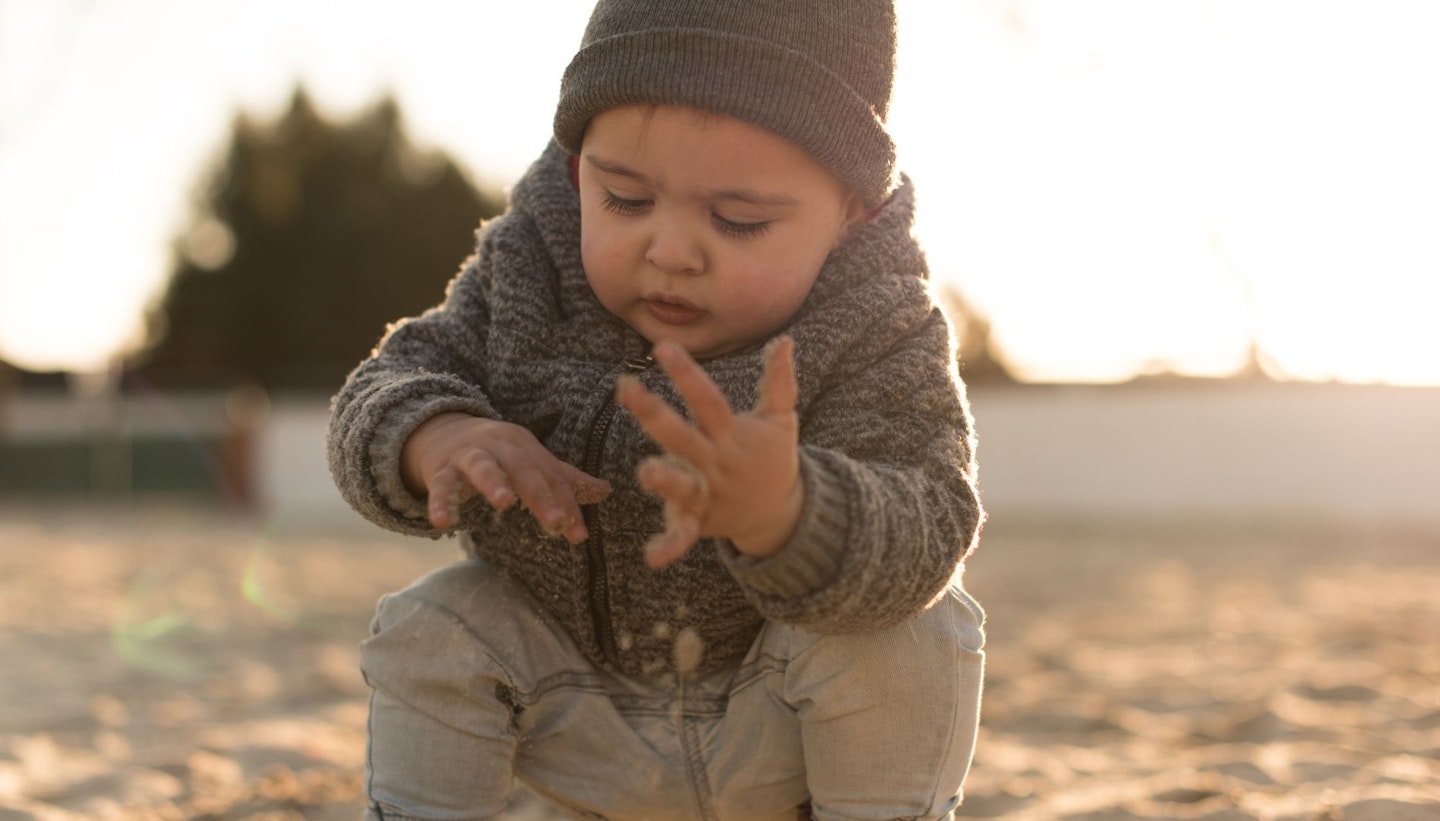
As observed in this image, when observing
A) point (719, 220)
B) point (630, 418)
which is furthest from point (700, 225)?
point (630, 418)

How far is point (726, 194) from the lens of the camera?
1.76 metres

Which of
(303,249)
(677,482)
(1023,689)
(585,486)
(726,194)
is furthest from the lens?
(303,249)

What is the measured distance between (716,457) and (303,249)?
27.7 meters

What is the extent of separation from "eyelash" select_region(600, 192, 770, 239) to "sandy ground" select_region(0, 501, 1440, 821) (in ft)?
4.21

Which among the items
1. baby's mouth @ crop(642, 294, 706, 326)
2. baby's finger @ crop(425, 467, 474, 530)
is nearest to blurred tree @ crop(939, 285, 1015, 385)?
baby's mouth @ crop(642, 294, 706, 326)

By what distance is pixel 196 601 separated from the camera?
6.17m

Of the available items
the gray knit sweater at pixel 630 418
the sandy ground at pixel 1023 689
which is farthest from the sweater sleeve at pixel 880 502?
the sandy ground at pixel 1023 689

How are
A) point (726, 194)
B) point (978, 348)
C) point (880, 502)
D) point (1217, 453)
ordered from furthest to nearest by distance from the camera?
point (978, 348), point (1217, 453), point (726, 194), point (880, 502)

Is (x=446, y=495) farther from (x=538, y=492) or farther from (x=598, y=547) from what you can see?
(x=598, y=547)

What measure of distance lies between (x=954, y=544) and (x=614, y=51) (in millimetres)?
792

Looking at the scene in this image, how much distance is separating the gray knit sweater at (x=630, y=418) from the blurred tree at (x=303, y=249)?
25250 millimetres

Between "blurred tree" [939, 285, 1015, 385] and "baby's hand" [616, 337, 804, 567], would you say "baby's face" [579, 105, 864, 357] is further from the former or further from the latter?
"blurred tree" [939, 285, 1015, 385]

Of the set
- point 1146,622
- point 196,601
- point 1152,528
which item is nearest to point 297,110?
point 1152,528

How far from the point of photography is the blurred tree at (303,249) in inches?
1064
